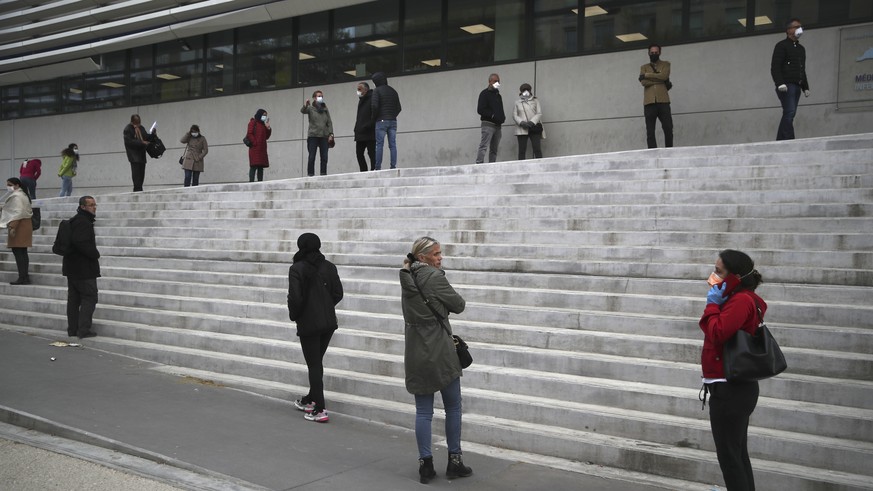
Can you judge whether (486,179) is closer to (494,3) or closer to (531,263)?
(531,263)

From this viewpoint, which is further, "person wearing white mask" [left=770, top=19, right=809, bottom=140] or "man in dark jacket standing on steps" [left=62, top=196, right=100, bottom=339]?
"person wearing white mask" [left=770, top=19, right=809, bottom=140]

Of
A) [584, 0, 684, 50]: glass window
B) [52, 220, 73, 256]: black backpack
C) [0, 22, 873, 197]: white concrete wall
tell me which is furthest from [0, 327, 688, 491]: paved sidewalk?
[584, 0, 684, 50]: glass window

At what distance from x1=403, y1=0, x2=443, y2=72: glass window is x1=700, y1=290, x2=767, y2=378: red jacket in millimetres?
13998

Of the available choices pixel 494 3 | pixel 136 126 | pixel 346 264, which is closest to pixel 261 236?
pixel 346 264

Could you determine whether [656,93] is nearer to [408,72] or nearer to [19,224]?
[408,72]

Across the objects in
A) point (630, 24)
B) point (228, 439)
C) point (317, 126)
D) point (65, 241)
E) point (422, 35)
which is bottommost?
point (228, 439)

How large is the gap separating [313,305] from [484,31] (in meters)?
11.6

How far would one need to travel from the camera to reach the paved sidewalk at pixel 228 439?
5.52m

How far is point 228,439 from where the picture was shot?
6.35 m

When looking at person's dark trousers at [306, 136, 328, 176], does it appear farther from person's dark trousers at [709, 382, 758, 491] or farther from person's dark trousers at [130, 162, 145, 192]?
person's dark trousers at [709, 382, 758, 491]

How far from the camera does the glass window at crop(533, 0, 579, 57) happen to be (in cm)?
1605

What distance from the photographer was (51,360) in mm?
9039

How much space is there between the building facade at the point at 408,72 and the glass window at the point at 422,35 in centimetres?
3

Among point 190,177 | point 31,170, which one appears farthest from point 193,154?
point 31,170
